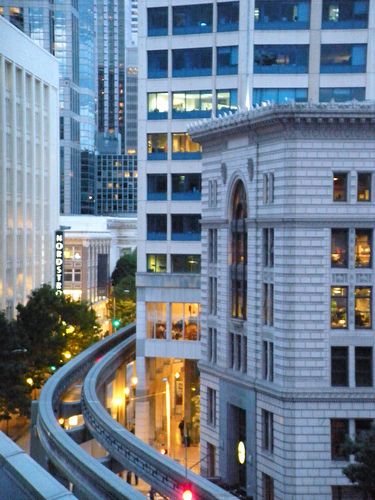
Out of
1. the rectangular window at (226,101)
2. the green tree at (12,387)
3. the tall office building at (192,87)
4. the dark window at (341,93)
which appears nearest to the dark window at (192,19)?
the tall office building at (192,87)

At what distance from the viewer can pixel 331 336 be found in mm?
49938

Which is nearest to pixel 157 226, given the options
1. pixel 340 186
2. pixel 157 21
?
pixel 157 21

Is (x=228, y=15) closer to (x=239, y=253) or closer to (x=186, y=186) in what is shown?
(x=186, y=186)

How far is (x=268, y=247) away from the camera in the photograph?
5212cm

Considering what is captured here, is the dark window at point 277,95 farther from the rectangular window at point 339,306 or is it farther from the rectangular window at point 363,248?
the rectangular window at point 339,306

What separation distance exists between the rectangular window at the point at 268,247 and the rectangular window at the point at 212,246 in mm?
6705

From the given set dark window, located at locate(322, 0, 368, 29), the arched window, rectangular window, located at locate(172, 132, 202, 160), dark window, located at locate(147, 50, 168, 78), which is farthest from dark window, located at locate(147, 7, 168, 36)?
the arched window

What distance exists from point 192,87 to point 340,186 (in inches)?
1206

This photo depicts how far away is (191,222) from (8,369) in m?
16.7

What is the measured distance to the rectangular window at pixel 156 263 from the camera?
8034 cm

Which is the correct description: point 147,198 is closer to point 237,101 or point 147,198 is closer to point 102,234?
point 237,101

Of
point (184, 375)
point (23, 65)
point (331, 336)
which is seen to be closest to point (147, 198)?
point (184, 375)

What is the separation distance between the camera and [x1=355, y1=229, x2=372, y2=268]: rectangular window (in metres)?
50.2

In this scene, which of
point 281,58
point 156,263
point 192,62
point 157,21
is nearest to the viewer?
point 281,58
